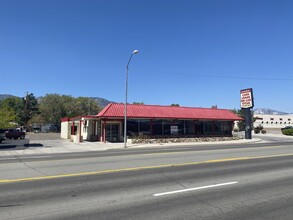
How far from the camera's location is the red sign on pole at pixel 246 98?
45906 mm

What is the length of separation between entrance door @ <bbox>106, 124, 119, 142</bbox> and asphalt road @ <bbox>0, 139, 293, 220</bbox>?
26.2 meters

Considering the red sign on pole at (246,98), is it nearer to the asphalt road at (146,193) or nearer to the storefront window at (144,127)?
the storefront window at (144,127)

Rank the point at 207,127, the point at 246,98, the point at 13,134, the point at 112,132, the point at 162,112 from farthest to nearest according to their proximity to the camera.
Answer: the point at 13,134, the point at 246,98, the point at 207,127, the point at 162,112, the point at 112,132

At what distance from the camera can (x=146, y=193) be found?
27.2 ft

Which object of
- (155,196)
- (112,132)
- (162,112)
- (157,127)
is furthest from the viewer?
(162,112)

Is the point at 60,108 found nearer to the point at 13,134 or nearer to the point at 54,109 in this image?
the point at 54,109

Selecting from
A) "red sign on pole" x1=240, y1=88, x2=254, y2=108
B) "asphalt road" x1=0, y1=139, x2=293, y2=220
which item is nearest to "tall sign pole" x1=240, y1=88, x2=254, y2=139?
"red sign on pole" x1=240, y1=88, x2=254, y2=108

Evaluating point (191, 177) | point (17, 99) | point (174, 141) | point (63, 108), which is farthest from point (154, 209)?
point (17, 99)

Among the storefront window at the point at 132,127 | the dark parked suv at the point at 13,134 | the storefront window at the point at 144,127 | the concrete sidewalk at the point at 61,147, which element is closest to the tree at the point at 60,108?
the dark parked suv at the point at 13,134

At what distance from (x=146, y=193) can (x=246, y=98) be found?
41.4 meters

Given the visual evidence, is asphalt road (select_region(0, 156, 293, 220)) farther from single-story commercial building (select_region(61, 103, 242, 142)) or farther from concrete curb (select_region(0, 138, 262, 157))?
single-story commercial building (select_region(61, 103, 242, 142))

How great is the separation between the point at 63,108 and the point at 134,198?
3356 inches

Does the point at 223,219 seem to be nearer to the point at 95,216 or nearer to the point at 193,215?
the point at 193,215

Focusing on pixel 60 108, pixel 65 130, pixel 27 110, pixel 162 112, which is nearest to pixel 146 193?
pixel 162 112
